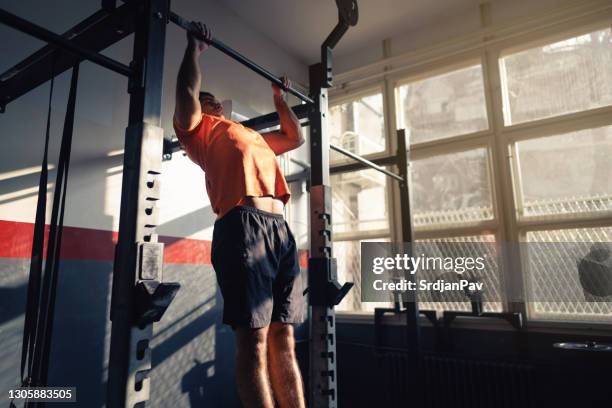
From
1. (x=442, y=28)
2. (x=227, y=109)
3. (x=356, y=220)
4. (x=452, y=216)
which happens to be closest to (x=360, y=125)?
(x=356, y=220)

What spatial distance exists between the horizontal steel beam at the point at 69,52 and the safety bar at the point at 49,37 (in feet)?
0.24

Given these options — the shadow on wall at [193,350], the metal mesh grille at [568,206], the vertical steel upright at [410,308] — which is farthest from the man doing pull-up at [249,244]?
the metal mesh grille at [568,206]

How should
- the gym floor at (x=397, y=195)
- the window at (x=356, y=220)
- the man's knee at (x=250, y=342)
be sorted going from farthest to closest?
the window at (x=356, y=220), the gym floor at (x=397, y=195), the man's knee at (x=250, y=342)

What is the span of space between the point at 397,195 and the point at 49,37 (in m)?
2.78

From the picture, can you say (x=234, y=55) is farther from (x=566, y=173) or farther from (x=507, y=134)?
(x=566, y=173)

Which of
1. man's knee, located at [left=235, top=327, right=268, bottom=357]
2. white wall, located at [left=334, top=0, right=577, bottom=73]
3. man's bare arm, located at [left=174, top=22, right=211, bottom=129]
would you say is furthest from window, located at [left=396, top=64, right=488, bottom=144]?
man's knee, located at [left=235, top=327, right=268, bottom=357]

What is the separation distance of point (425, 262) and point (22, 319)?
249 centimetres

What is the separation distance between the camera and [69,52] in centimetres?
104

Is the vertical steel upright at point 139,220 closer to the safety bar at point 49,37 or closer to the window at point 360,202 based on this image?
the safety bar at point 49,37

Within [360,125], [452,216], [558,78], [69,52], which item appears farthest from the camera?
[360,125]

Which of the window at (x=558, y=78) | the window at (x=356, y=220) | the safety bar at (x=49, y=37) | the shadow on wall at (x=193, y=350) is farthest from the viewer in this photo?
the window at (x=356, y=220)

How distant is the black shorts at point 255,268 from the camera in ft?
4.17

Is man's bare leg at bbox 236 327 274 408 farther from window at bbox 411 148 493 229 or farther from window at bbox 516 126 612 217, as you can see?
window at bbox 516 126 612 217

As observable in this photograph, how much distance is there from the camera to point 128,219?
95 cm
